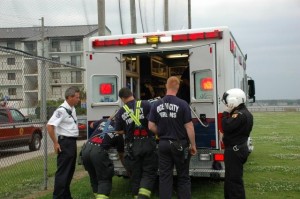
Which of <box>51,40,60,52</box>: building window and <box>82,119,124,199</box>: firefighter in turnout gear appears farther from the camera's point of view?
<box>51,40,60,52</box>: building window

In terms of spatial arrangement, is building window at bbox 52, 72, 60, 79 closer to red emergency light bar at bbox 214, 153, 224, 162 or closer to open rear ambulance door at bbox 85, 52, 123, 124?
open rear ambulance door at bbox 85, 52, 123, 124

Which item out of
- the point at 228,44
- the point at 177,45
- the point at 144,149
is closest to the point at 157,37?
the point at 177,45

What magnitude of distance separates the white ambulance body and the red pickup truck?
52.5 inches

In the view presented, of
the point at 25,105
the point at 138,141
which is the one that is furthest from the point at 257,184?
the point at 25,105

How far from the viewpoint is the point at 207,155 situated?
A: 23.5 ft

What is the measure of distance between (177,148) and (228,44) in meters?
2.32

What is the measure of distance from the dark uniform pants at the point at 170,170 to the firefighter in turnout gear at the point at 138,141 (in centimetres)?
31

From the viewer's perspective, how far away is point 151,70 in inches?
407

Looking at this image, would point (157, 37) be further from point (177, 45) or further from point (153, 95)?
point (153, 95)

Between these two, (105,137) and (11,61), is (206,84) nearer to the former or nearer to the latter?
(105,137)

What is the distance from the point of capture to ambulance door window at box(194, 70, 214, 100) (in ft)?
23.8

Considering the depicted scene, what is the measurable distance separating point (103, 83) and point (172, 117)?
2306mm

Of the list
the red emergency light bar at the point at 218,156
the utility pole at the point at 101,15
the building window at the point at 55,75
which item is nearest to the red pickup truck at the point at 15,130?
the building window at the point at 55,75

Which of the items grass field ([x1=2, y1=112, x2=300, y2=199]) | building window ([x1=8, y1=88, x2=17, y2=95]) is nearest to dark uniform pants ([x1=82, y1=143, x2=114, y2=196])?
grass field ([x1=2, y1=112, x2=300, y2=199])
